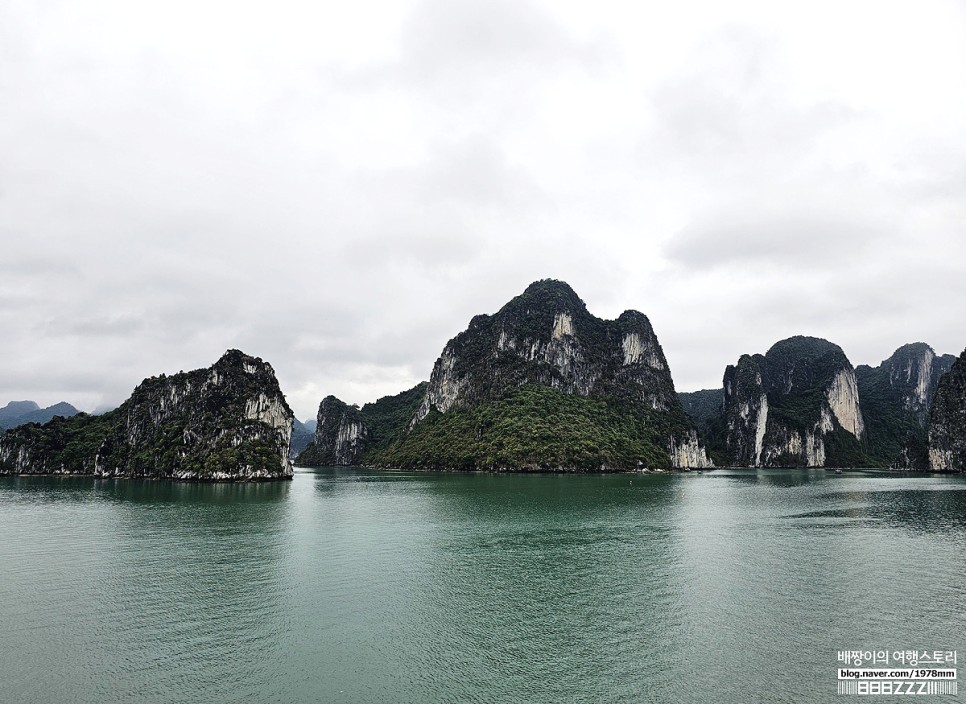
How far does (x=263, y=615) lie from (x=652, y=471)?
17729cm

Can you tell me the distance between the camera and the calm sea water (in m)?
22.2

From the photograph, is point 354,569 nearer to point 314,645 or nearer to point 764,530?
point 314,645

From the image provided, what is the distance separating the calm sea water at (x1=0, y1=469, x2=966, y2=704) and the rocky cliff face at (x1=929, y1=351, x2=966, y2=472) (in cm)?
16897

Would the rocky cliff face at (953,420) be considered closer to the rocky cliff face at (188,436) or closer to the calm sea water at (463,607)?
the calm sea water at (463,607)

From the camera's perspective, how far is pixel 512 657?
2459cm

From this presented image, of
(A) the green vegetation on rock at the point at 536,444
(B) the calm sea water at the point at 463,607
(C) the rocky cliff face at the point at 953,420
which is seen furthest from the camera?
(C) the rocky cliff face at the point at 953,420

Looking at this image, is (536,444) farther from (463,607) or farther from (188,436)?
(463,607)

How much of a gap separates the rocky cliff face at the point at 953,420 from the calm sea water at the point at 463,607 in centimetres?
16897

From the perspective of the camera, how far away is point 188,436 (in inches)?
5571

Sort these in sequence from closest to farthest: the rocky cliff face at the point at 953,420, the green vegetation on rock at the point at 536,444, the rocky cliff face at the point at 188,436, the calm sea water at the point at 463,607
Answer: the calm sea water at the point at 463,607, the rocky cliff face at the point at 188,436, the green vegetation on rock at the point at 536,444, the rocky cliff face at the point at 953,420

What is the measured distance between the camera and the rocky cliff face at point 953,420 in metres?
190

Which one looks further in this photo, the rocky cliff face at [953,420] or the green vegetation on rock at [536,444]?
the rocky cliff face at [953,420]

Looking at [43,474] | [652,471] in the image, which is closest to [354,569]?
[652,471]

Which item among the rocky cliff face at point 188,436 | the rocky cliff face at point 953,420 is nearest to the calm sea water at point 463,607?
the rocky cliff face at point 188,436
